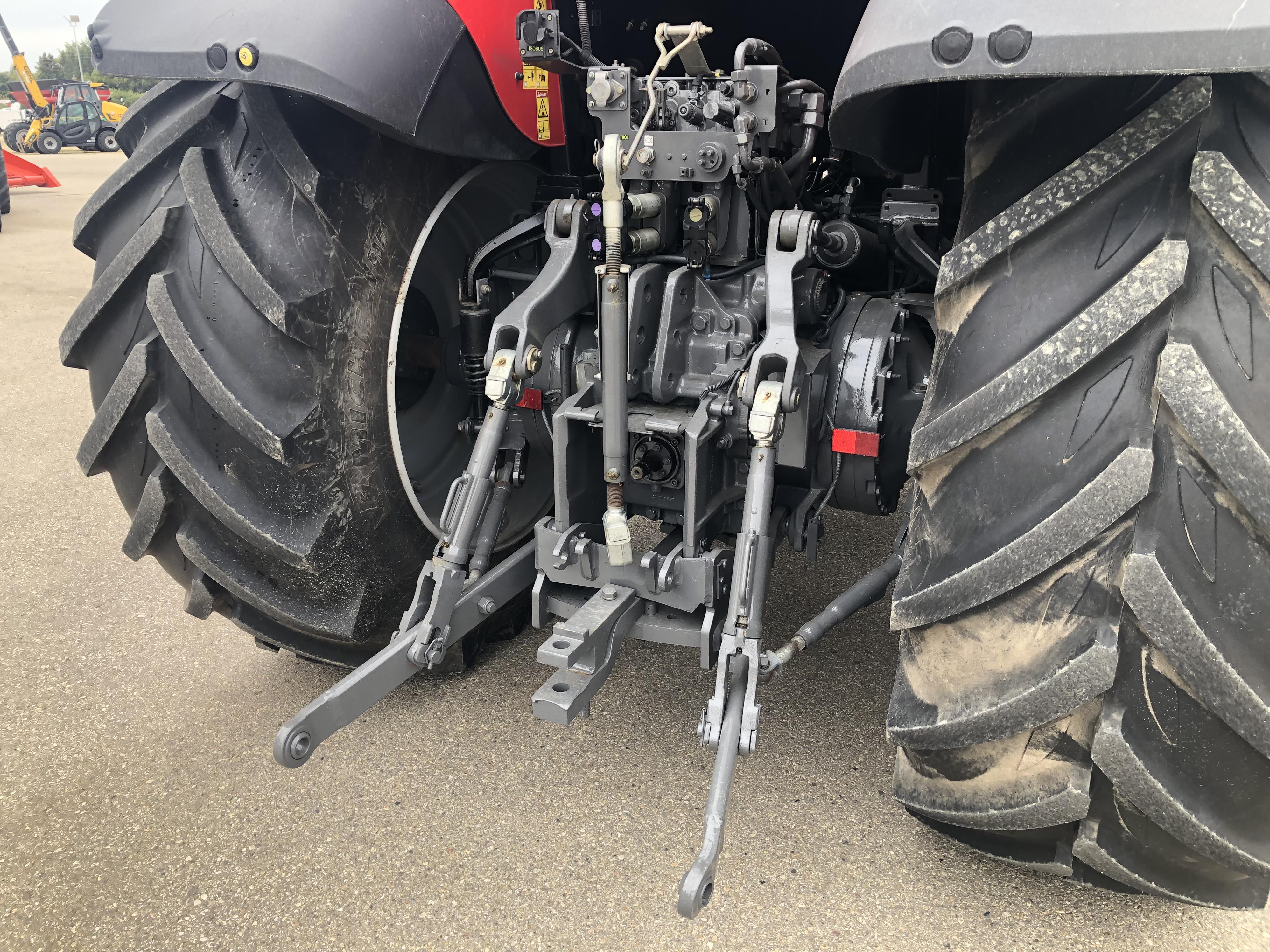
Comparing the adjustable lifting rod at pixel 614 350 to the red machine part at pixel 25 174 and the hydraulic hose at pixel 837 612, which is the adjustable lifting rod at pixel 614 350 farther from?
the red machine part at pixel 25 174

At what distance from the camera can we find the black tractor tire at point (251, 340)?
1.73 metres

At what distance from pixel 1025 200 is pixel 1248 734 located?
30.1 inches

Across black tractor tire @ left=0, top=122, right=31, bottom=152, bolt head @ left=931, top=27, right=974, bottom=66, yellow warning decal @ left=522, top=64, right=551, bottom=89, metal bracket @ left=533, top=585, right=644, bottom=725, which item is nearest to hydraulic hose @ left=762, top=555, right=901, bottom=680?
metal bracket @ left=533, top=585, right=644, bottom=725

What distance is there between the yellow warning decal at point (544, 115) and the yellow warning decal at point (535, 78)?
2 cm

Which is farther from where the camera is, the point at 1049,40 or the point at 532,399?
the point at 532,399

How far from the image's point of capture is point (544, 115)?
2082 mm

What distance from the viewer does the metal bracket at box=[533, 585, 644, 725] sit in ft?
5.27

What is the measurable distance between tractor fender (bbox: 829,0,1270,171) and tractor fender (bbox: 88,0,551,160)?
82 cm

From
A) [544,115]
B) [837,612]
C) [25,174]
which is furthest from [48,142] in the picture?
[837,612]

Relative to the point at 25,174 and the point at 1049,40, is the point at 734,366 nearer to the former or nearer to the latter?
the point at 1049,40

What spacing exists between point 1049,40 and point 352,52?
1086 mm

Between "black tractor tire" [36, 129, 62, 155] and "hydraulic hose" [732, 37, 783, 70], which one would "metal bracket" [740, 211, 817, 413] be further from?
"black tractor tire" [36, 129, 62, 155]

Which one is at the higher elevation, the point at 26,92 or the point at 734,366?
the point at 734,366

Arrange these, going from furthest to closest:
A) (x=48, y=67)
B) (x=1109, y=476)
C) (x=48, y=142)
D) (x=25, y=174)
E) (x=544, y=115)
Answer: (x=48, y=67) → (x=48, y=142) → (x=25, y=174) → (x=544, y=115) → (x=1109, y=476)
